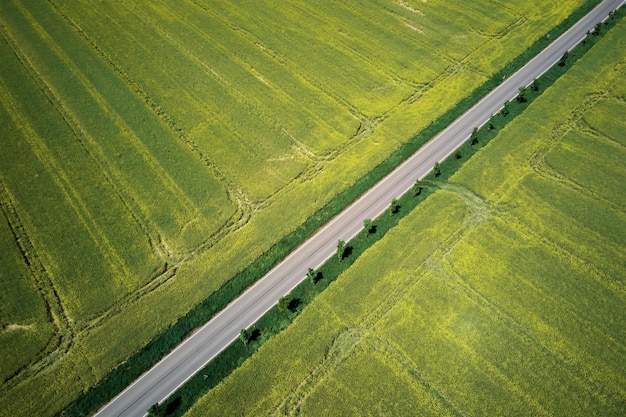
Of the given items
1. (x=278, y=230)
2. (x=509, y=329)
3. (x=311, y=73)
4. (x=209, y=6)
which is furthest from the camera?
(x=209, y=6)

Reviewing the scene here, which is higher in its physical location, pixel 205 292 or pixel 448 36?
pixel 448 36

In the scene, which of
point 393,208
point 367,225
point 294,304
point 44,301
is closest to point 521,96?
point 393,208

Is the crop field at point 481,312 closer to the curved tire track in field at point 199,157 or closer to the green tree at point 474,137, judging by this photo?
the green tree at point 474,137

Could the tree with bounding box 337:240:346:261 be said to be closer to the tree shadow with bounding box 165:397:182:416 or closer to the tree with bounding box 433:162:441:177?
the tree with bounding box 433:162:441:177

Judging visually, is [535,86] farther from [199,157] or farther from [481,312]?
[199,157]

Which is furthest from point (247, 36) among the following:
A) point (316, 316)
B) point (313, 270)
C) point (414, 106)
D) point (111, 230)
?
point (316, 316)

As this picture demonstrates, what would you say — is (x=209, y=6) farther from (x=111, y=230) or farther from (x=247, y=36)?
(x=111, y=230)
